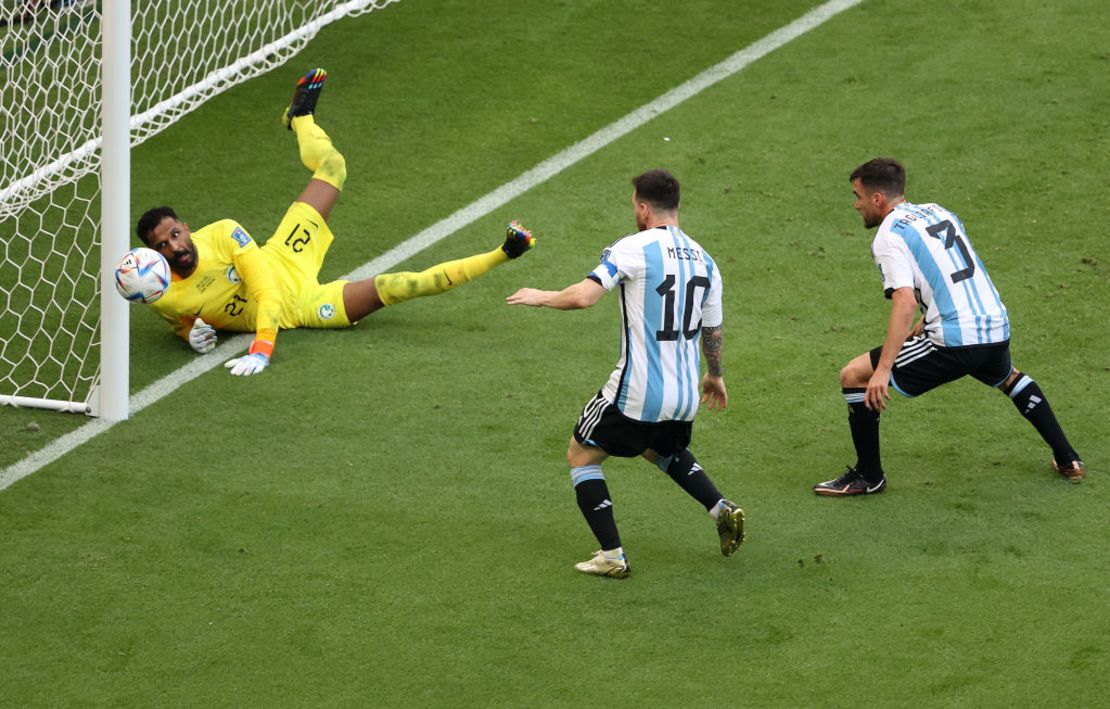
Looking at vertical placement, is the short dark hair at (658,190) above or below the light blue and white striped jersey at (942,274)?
above

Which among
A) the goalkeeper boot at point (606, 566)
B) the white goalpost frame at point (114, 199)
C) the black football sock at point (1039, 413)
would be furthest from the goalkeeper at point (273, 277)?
the black football sock at point (1039, 413)

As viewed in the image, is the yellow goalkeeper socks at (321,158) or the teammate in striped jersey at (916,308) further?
the yellow goalkeeper socks at (321,158)

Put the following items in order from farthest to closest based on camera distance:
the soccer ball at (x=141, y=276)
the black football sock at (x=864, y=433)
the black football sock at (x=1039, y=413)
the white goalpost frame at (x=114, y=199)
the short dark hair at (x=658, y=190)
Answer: the soccer ball at (x=141, y=276) < the white goalpost frame at (x=114, y=199) < the black football sock at (x=1039, y=413) < the black football sock at (x=864, y=433) < the short dark hair at (x=658, y=190)

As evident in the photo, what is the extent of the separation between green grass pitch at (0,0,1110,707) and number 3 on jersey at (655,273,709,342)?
100 centimetres

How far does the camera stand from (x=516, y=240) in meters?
7.88

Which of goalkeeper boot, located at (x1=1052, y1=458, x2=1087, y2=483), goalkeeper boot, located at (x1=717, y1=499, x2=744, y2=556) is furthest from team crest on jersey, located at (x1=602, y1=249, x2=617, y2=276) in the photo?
goalkeeper boot, located at (x1=1052, y1=458, x2=1087, y2=483)

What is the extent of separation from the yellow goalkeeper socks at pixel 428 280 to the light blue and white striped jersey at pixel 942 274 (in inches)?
105

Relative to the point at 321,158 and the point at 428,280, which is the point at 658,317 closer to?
the point at 428,280

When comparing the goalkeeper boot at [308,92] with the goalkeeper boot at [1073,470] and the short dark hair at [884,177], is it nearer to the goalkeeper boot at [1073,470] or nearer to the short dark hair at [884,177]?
the short dark hair at [884,177]

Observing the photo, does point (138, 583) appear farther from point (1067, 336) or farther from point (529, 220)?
point (1067, 336)

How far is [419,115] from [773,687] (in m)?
6.55

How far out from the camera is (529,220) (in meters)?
9.66

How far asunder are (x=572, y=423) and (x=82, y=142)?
3.85 meters

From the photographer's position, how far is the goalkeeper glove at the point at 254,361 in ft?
25.8
